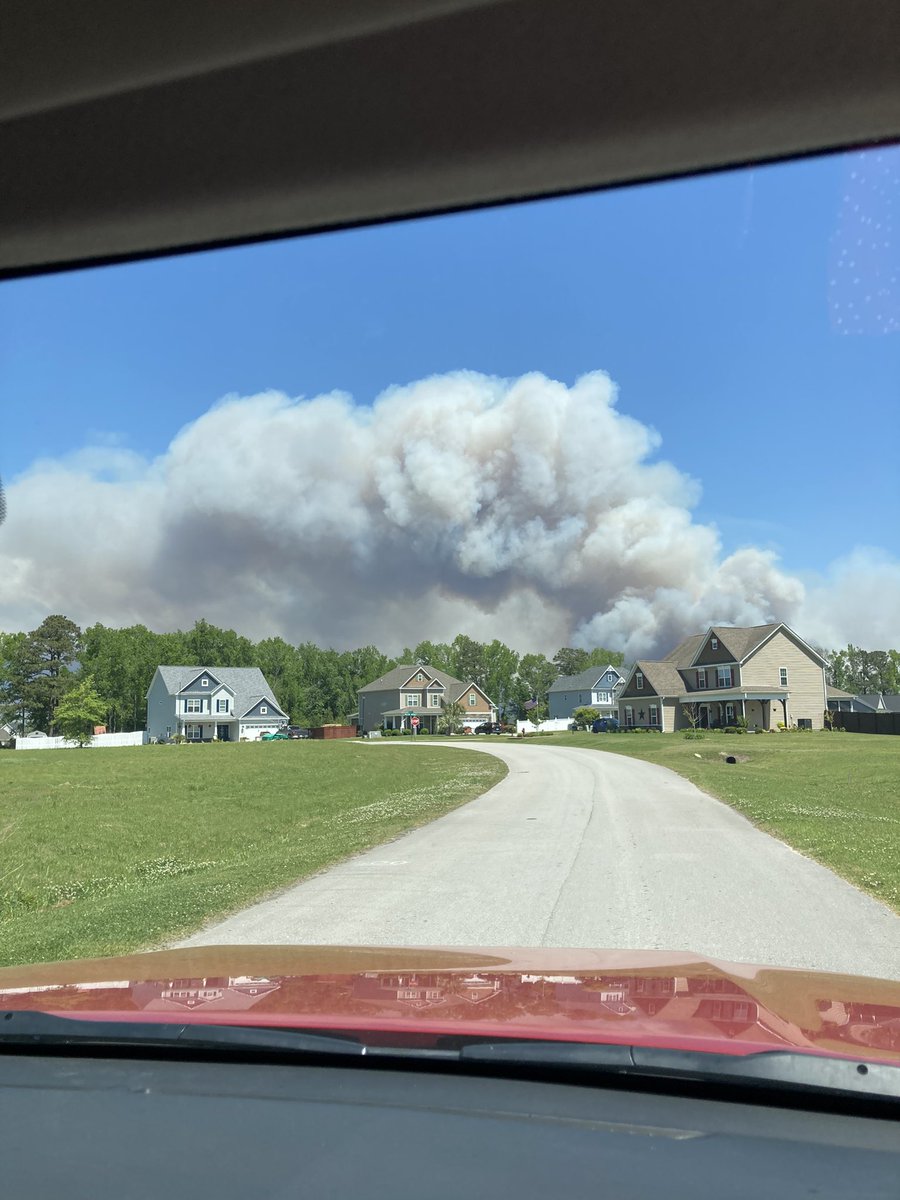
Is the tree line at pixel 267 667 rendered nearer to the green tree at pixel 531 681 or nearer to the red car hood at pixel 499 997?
the green tree at pixel 531 681

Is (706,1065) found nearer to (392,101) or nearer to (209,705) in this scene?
(392,101)

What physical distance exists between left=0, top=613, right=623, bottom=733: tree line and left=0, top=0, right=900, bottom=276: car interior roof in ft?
208

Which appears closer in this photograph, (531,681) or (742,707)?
(742,707)

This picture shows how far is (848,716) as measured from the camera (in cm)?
5684

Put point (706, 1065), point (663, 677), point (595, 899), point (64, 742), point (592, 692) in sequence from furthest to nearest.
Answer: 1. point (592, 692)
2. point (64, 742)
3. point (663, 677)
4. point (595, 899)
5. point (706, 1065)

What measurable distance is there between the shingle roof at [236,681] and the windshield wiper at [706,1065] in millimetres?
81309

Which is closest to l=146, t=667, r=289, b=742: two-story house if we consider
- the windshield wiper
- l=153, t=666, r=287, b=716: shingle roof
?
l=153, t=666, r=287, b=716: shingle roof

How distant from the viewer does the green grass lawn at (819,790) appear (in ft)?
35.8

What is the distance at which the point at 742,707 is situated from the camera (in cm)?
5750

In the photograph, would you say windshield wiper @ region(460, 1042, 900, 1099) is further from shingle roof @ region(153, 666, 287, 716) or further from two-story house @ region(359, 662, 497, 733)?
two-story house @ region(359, 662, 497, 733)

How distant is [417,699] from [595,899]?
8309cm

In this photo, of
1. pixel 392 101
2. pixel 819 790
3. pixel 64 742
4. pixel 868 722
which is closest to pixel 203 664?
pixel 64 742

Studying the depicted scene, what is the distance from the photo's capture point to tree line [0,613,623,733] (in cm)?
8519

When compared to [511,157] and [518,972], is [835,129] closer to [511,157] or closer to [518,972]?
[511,157]
